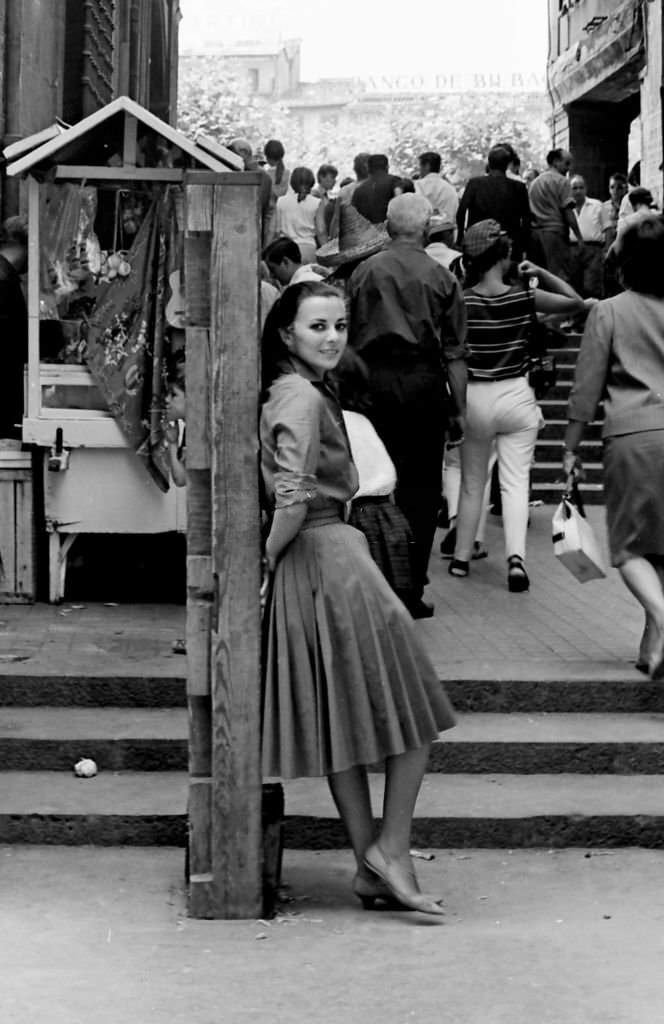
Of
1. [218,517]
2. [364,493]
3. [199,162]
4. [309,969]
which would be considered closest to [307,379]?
[218,517]

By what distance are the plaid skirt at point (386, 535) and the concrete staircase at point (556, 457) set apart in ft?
20.3

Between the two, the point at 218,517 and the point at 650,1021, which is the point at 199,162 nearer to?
the point at 218,517

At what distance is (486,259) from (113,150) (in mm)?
1954

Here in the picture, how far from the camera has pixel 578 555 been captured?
7465 mm

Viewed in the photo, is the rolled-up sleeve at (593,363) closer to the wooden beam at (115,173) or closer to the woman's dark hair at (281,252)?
the wooden beam at (115,173)

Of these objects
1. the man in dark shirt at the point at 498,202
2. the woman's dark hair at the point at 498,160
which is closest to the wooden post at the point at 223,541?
the man in dark shirt at the point at 498,202

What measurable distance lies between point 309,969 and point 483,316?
16.7ft

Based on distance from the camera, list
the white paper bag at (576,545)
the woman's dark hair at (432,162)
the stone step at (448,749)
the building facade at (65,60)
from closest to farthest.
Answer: the stone step at (448,749), the white paper bag at (576,545), the building facade at (65,60), the woman's dark hair at (432,162)

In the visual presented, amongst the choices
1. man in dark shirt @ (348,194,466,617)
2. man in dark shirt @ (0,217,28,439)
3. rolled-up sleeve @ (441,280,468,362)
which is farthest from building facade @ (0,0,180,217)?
rolled-up sleeve @ (441,280,468,362)

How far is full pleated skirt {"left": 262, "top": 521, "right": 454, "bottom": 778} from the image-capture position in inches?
206

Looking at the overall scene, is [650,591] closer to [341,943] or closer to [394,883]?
[394,883]

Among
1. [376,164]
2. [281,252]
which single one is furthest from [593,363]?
[376,164]

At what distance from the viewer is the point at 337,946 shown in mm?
5148

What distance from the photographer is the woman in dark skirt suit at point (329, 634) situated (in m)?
5.23
